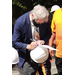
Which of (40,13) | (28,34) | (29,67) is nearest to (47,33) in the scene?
(28,34)

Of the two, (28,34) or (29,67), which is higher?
(28,34)

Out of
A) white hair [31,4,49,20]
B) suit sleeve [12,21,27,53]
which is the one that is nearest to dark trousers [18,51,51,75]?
suit sleeve [12,21,27,53]

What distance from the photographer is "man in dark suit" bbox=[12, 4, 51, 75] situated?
1.82 metres

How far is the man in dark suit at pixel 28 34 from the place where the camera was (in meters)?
1.82

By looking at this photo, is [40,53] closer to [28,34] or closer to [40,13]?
[28,34]

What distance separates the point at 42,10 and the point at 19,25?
1.20 feet

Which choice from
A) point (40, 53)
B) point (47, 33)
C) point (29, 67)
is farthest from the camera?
point (47, 33)

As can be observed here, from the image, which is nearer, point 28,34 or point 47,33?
point 28,34

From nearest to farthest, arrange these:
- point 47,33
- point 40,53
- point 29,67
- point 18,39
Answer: point 40,53, point 18,39, point 29,67, point 47,33

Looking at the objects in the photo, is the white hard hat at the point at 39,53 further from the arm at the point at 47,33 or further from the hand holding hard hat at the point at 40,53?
the arm at the point at 47,33

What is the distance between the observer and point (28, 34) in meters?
1.94
